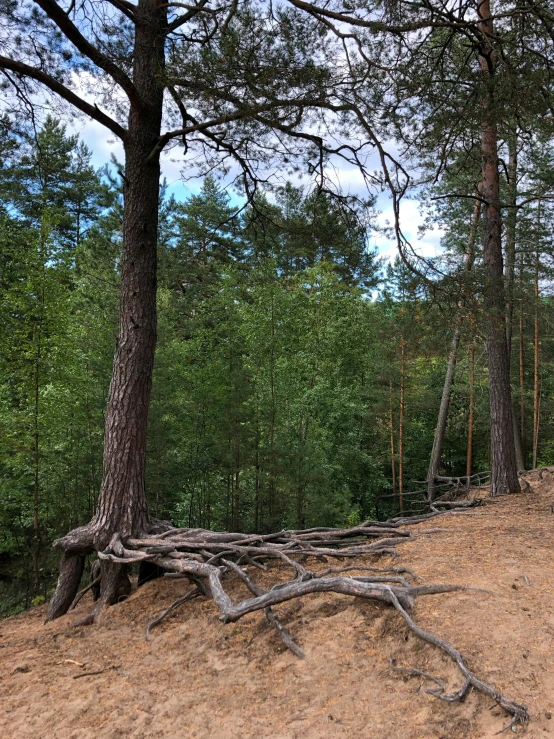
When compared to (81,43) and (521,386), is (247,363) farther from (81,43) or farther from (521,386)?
(521,386)

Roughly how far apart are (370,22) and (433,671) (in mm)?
4608

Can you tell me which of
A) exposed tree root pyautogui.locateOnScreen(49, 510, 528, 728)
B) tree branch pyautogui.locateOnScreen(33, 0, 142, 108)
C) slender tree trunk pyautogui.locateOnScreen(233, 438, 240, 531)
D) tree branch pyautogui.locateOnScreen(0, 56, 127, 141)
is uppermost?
tree branch pyautogui.locateOnScreen(33, 0, 142, 108)

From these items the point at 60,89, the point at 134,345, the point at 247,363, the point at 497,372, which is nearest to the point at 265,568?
the point at 134,345

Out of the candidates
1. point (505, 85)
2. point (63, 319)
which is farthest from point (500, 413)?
point (63, 319)

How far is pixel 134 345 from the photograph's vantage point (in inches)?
187

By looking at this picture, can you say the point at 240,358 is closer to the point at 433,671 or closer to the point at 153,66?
the point at 153,66

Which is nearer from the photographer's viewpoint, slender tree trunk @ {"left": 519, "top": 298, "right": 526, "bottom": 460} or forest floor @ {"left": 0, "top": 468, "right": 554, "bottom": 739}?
forest floor @ {"left": 0, "top": 468, "right": 554, "bottom": 739}

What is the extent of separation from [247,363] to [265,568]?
21.2 feet

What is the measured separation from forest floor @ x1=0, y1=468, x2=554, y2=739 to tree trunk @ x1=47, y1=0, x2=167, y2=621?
0.71 meters

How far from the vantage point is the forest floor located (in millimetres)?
2139

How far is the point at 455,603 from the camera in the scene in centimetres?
297

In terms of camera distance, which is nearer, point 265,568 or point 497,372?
point 265,568

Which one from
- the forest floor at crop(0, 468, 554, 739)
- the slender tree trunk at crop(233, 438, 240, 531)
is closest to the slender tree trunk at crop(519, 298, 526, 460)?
the slender tree trunk at crop(233, 438, 240, 531)

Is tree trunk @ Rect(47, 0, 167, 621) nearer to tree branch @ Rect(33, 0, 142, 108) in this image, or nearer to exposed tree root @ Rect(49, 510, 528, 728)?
exposed tree root @ Rect(49, 510, 528, 728)
